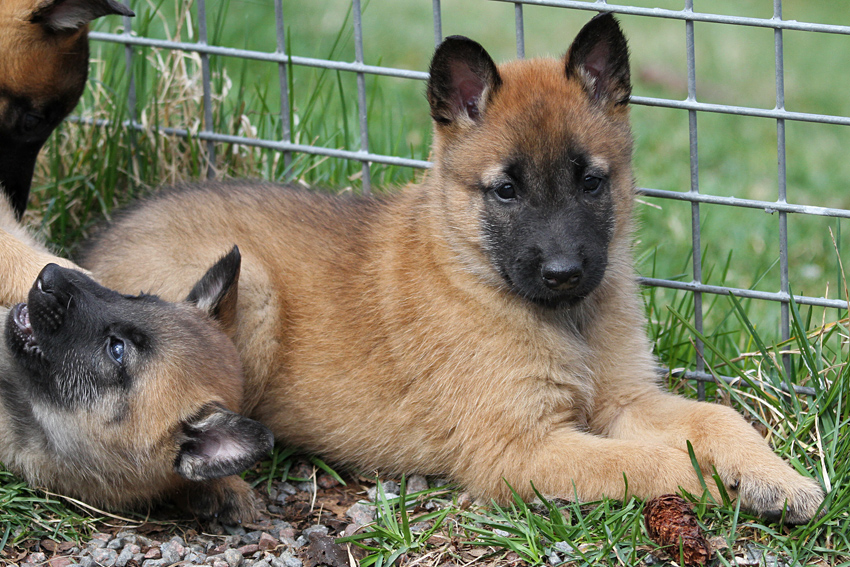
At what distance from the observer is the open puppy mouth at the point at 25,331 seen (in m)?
3.63

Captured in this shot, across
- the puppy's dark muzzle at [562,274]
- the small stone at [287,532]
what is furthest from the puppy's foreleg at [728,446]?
the small stone at [287,532]

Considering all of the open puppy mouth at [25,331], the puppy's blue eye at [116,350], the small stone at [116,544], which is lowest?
the small stone at [116,544]

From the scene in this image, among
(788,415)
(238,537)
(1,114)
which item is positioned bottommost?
(238,537)

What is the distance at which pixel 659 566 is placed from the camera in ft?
10.7

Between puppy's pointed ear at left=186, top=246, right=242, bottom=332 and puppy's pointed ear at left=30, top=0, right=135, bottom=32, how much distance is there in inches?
55.5

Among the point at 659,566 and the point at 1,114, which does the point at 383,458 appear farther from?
the point at 1,114

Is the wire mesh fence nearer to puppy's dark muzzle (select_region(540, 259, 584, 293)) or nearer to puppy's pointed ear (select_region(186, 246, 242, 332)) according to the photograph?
puppy's dark muzzle (select_region(540, 259, 584, 293))

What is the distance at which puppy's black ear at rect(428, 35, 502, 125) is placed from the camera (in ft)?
12.2

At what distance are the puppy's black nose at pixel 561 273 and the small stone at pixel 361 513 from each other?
120 centimetres

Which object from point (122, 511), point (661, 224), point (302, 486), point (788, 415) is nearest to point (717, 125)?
point (661, 224)

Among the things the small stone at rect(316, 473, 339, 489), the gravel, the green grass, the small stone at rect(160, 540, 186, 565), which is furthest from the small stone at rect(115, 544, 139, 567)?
the small stone at rect(316, 473, 339, 489)

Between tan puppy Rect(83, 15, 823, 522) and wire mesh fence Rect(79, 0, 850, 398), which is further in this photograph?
wire mesh fence Rect(79, 0, 850, 398)

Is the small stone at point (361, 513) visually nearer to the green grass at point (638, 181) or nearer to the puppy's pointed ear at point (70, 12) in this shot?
the green grass at point (638, 181)

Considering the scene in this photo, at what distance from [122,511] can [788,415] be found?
9.22ft
